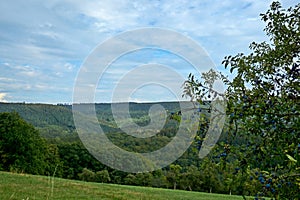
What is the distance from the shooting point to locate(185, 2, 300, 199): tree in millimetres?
2891

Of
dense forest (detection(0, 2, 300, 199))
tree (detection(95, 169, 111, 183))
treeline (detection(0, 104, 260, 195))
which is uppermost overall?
dense forest (detection(0, 2, 300, 199))

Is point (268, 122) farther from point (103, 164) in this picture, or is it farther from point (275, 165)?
point (103, 164)

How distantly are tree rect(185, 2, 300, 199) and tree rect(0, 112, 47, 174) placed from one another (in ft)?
137

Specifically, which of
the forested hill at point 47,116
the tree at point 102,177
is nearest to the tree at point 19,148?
the tree at point 102,177

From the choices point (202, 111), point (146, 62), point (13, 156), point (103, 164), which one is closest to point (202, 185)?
point (13, 156)

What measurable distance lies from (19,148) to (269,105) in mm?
44063

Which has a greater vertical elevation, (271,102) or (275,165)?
(271,102)

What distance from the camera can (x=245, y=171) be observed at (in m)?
3.10

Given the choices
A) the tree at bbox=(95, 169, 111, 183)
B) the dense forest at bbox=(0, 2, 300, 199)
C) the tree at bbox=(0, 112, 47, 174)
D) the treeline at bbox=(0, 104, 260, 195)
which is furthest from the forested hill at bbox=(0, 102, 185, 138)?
the dense forest at bbox=(0, 2, 300, 199)

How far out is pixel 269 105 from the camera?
305 centimetres

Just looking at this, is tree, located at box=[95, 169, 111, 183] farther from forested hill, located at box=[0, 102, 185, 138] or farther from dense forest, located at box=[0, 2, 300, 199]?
dense forest, located at box=[0, 2, 300, 199]

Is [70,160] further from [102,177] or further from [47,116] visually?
[47,116]

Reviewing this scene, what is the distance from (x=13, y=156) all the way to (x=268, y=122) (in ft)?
143

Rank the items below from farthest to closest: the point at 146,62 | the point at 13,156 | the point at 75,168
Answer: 1. the point at 75,168
2. the point at 13,156
3. the point at 146,62
